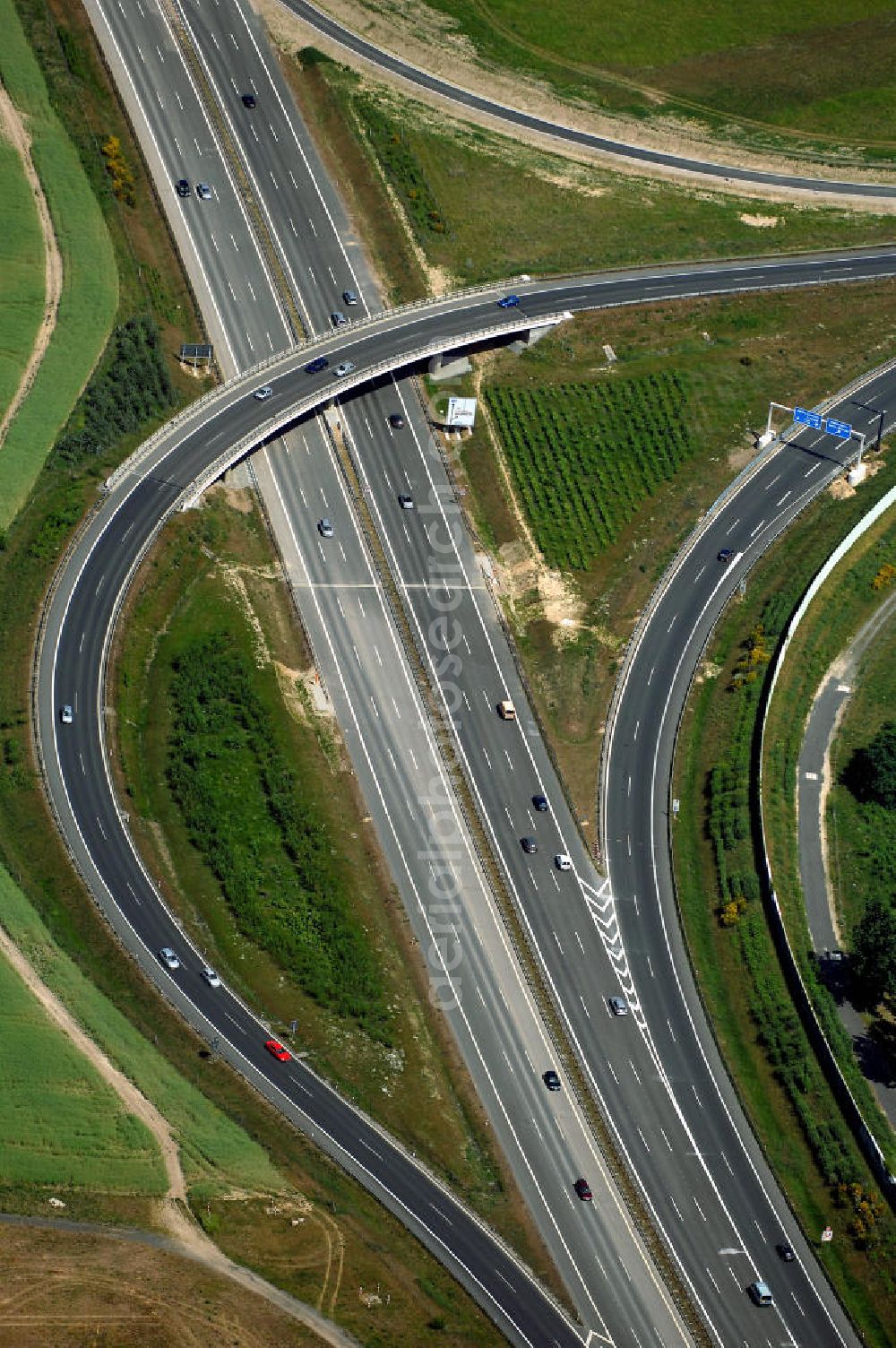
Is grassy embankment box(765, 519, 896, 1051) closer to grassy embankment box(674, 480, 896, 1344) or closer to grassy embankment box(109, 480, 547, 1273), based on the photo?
grassy embankment box(674, 480, 896, 1344)

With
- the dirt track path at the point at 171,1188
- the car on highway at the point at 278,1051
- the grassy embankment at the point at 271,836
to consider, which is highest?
the grassy embankment at the point at 271,836

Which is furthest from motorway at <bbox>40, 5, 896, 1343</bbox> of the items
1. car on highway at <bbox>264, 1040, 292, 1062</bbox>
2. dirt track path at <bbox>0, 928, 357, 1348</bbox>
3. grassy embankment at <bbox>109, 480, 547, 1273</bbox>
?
dirt track path at <bbox>0, 928, 357, 1348</bbox>

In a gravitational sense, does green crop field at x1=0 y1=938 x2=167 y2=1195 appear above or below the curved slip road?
below

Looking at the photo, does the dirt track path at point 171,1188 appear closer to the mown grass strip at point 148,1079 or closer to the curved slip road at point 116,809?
the mown grass strip at point 148,1079

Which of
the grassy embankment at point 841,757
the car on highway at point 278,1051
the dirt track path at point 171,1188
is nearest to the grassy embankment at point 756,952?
the grassy embankment at point 841,757

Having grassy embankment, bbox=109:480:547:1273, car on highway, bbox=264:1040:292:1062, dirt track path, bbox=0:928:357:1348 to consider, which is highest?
grassy embankment, bbox=109:480:547:1273
